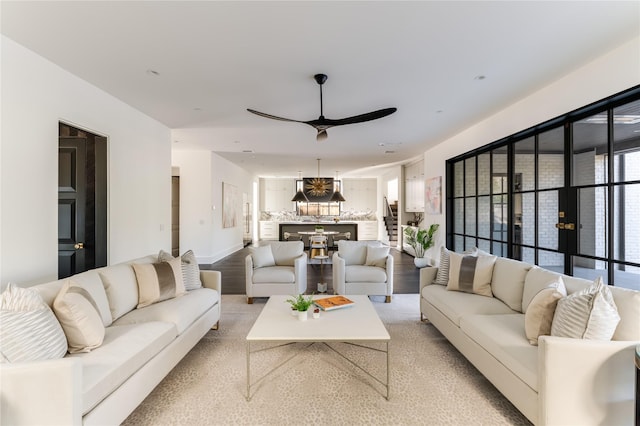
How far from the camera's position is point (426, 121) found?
4.66 metres

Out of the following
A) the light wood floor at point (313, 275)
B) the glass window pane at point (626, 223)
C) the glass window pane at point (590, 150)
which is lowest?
the light wood floor at point (313, 275)

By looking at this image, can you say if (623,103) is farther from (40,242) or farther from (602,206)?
(40,242)

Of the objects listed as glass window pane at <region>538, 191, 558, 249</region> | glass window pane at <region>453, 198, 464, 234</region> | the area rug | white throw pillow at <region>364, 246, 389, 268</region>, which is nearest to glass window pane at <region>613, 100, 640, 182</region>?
glass window pane at <region>538, 191, 558, 249</region>

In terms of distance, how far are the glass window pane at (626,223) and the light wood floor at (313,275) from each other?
2.59 meters

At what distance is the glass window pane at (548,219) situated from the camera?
353 cm

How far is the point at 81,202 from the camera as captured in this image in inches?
137

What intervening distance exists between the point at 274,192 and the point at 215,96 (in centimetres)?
913

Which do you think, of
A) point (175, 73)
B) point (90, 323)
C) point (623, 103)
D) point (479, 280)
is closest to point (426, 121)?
point (623, 103)

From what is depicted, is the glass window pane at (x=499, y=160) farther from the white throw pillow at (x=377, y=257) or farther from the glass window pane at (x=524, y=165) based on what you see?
the white throw pillow at (x=377, y=257)

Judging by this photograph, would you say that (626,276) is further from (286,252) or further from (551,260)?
(286,252)

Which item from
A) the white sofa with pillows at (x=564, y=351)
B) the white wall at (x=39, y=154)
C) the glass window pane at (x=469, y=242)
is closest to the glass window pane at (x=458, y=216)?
the glass window pane at (x=469, y=242)

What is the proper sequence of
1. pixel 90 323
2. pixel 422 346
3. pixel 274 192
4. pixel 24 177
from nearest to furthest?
pixel 90 323 → pixel 24 177 → pixel 422 346 → pixel 274 192

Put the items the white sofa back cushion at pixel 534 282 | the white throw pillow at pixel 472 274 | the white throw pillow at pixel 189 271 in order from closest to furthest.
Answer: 1. the white sofa back cushion at pixel 534 282
2. the white throw pillow at pixel 472 274
3. the white throw pillow at pixel 189 271

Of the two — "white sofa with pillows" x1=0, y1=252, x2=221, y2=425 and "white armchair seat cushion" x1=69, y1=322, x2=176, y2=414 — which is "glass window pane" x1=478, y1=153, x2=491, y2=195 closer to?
"white sofa with pillows" x1=0, y1=252, x2=221, y2=425
